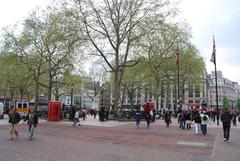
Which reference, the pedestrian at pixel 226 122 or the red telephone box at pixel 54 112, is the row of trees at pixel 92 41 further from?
the pedestrian at pixel 226 122

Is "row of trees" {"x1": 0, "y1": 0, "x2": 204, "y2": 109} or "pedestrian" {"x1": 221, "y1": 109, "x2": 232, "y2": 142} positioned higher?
"row of trees" {"x1": 0, "y1": 0, "x2": 204, "y2": 109}

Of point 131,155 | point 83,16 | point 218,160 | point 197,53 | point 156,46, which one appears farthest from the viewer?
point 197,53

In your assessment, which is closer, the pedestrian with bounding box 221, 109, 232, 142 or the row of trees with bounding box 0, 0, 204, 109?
the pedestrian with bounding box 221, 109, 232, 142

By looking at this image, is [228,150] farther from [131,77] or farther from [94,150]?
[131,77]

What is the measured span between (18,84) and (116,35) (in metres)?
31.6

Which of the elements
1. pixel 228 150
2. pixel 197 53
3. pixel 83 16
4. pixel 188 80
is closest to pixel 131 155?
pixel 228 150

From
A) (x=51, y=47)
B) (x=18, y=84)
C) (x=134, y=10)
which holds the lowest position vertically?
(x=18, y=84)

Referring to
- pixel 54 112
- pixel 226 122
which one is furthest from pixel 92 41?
pixel 226 122

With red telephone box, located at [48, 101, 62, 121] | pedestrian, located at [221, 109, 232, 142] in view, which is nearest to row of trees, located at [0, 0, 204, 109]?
red telephone box, located at [48, 101, 62, 121]

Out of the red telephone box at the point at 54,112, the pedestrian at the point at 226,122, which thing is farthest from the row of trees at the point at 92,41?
the pedestrian at the point at 226,122

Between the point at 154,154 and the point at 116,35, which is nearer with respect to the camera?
the point at 154,154

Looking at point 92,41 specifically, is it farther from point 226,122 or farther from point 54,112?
point 226,122

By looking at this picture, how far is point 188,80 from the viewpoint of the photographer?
6662 centimetres

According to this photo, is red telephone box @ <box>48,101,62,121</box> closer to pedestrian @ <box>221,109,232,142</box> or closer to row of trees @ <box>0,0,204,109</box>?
row of trees @ <box>0,0,204,109</box>
